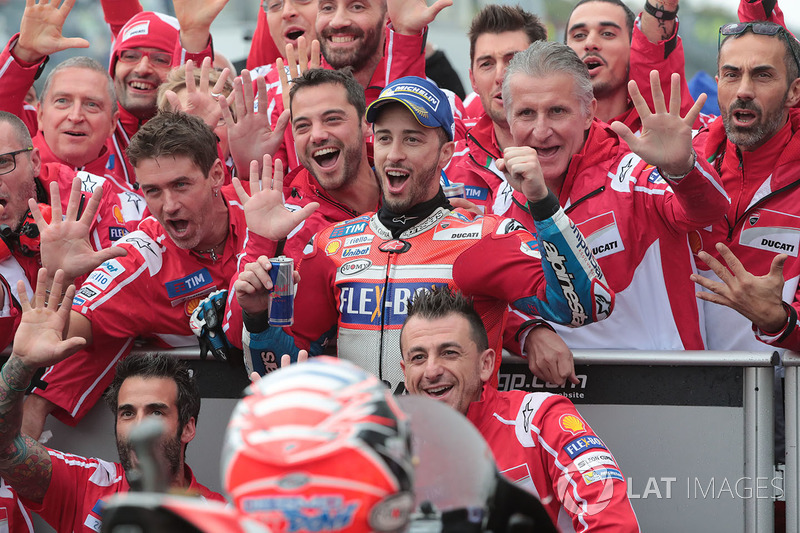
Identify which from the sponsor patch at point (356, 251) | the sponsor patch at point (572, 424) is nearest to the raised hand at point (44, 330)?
the sponsor patch at point (356, 251)

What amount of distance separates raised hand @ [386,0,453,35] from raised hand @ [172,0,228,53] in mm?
1060

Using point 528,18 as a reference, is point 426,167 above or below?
below

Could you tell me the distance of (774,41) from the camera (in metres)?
4.56

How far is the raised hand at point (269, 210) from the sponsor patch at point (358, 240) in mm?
299

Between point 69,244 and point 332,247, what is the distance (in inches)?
43.6

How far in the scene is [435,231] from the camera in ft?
13.3

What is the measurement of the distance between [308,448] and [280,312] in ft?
7.61

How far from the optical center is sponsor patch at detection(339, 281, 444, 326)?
3879mm

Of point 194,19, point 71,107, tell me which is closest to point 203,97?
point 194,19

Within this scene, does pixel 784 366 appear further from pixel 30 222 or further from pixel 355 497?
pixel 30 222

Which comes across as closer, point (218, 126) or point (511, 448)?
point (511, 448)

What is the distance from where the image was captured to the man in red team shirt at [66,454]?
3.89 metres

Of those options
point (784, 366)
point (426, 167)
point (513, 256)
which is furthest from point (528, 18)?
point (784, 366)

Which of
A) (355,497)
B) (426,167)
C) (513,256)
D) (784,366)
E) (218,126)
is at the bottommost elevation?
(355,497)
